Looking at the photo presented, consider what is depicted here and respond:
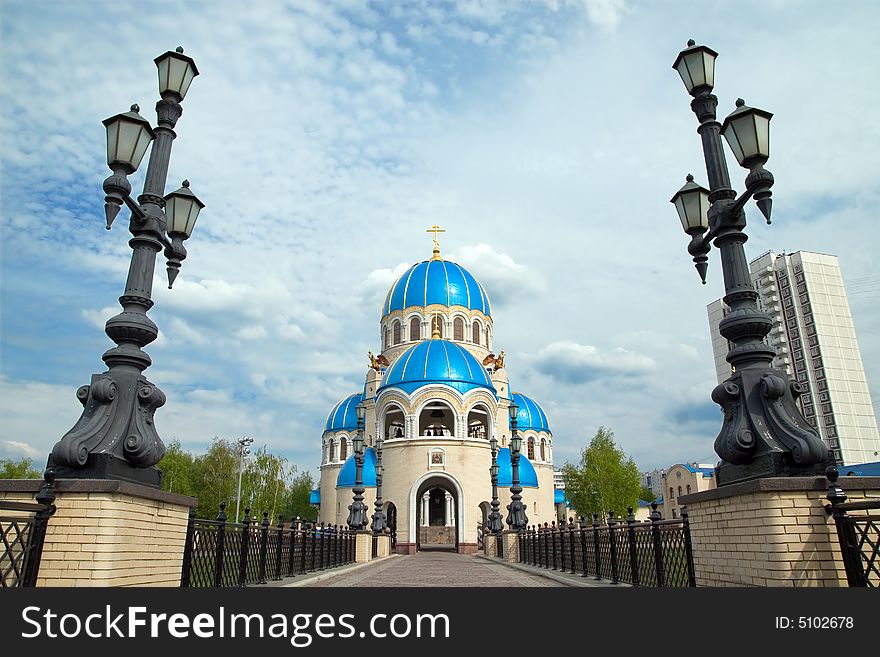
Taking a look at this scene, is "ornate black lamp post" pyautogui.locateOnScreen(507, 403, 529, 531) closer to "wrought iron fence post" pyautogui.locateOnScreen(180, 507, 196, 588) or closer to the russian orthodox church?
the russian orthodox church

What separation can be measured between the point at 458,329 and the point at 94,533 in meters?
37.1

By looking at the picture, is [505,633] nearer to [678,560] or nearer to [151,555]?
[151,555]

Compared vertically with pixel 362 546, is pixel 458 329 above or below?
above

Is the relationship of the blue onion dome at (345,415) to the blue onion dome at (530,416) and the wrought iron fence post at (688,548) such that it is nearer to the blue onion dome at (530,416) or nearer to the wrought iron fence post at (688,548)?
the blue onion dome at (530,416)

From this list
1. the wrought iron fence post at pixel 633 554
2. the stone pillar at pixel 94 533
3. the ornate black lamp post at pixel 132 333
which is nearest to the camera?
the stone pillar at pixel 94 533

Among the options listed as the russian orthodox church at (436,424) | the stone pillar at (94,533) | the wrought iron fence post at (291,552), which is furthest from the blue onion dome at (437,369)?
the stone pillar at (94,533)

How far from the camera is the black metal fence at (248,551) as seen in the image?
7363 millimetres

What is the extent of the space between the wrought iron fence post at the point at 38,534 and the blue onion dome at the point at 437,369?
30.2m

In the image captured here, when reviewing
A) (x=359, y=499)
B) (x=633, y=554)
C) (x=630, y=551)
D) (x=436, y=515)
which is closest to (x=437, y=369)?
(x=359, y=499)

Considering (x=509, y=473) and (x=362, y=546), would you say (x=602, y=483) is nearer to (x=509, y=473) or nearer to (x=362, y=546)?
(x=509, y=473)

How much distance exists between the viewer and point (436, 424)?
4128 cm

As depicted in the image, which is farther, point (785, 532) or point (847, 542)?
point (785, 532)

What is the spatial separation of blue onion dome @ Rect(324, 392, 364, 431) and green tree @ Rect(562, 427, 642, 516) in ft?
56.7

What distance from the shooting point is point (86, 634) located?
371cm
